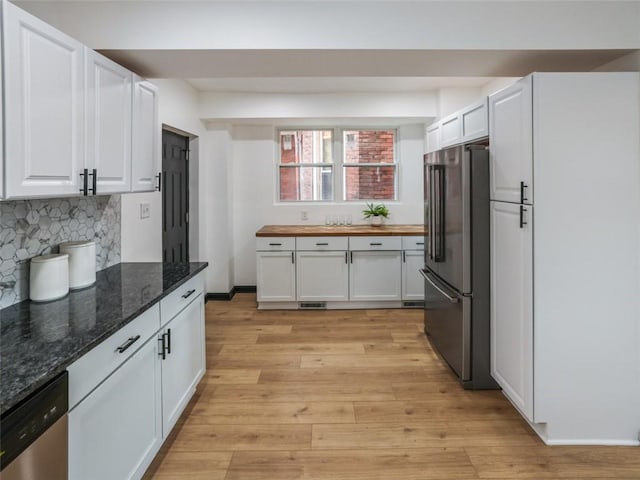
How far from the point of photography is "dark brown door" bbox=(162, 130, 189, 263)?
12.8ft

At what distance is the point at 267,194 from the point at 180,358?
128 inches

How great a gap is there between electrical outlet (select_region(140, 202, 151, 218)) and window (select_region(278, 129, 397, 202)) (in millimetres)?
2249

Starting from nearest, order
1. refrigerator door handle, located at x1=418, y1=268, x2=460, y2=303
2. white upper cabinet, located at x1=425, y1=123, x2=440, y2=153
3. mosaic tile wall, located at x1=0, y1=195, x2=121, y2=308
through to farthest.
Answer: mosaic tile wall, located at x1=0, y1=195, x2=121, y2=308 → refrigerator door handle, located at x1=418, y1=268, x2=460, y2=303 → white upper cabinet, located at x1=425, y1=123, x2=440, y2=153

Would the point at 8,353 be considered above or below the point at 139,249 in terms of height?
below

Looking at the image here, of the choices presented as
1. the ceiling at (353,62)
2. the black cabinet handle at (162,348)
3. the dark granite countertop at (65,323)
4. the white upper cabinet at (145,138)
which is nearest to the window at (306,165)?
the ceiling at (353,62)

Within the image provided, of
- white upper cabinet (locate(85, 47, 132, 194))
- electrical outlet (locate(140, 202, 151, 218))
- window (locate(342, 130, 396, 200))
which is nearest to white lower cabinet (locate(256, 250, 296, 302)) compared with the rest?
window (locate(342, 130, 396, 200))

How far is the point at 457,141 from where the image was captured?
3225 mm

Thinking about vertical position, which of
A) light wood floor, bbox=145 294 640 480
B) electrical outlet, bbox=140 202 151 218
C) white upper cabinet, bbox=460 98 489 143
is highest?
white upper cabinet, bbox=460 98 489 143

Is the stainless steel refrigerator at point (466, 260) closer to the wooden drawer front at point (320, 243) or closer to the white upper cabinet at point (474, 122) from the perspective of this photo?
the white upper cabinet at point (474, 122)

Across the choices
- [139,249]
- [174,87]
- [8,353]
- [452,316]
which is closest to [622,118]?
[452,316]

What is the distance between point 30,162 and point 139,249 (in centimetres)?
170

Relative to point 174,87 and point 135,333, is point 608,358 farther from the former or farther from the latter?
point 174,87

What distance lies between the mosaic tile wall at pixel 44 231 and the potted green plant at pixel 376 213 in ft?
10.2

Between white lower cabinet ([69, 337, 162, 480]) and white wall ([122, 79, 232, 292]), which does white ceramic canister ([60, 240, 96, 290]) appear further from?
white wall ([122, 79, 232, 292])
